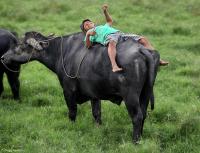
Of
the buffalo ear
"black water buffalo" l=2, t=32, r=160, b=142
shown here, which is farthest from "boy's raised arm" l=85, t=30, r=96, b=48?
the buffalo ear

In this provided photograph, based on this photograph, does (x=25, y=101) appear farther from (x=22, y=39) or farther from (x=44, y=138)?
(x=44, y=138)

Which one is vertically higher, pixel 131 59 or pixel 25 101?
pixel 131 59

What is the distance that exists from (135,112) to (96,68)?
101 centimetres

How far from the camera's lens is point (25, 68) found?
12812 mm

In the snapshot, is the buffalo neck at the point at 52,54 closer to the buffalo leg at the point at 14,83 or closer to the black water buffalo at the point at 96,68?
the black water buffalo at the point at 96,68

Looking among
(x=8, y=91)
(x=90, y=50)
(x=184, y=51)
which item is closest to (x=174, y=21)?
(x=184, y=51)

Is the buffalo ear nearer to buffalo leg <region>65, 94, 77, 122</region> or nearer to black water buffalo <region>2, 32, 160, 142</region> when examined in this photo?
black water buffalo <region>2, 32, 160, 142</region>

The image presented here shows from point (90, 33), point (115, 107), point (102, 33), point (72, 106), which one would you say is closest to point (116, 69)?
point (102, 33)

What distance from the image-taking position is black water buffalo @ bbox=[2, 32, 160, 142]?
732cm

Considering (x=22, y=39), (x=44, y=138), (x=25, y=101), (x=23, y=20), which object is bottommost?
(x=23, y=20)

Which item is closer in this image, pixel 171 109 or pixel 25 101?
pixel 171 109

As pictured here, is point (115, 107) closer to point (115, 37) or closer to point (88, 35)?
point (88, 35)

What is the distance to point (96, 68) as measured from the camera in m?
7.89

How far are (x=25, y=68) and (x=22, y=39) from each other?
12.0 feet
